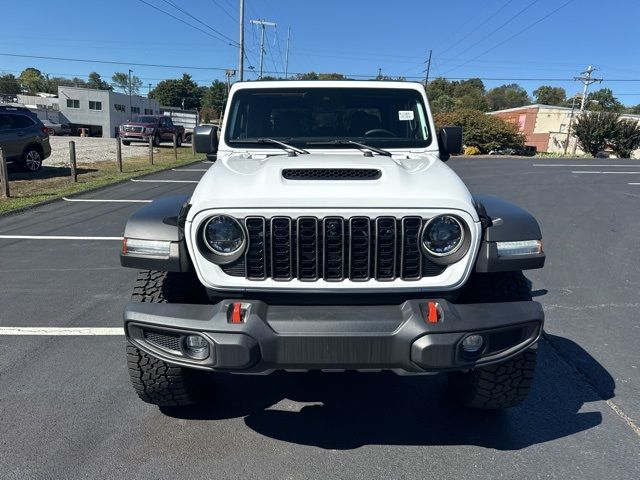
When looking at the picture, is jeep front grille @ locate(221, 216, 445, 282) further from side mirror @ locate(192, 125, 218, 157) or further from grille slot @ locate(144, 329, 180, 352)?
side mirror @ locate(192, 125, 218, 157)

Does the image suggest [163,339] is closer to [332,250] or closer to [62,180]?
[332,250]

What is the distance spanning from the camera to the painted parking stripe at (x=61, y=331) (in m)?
4.21

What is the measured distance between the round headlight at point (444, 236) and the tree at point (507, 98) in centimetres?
11292

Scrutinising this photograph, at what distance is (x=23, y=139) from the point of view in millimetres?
13938

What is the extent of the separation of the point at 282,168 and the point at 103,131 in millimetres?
48628

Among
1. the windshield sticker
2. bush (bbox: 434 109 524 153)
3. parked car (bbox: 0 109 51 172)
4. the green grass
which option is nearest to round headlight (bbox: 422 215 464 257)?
the windshield sticker

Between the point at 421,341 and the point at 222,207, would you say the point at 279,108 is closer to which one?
the point at 222,207

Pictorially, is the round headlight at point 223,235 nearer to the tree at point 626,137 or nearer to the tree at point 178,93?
the tree at point 626,137

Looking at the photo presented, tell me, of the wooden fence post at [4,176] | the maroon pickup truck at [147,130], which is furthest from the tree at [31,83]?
the wooden fence post at [4,176]

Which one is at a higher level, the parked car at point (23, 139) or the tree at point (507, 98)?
the tree at point (507, 98)

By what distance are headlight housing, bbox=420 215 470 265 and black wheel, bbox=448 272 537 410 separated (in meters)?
0.36

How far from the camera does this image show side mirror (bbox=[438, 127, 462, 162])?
4.03 meters

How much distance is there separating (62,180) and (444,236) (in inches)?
533

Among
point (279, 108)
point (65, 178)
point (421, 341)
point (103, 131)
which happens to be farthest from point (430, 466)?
point (103, 131)
